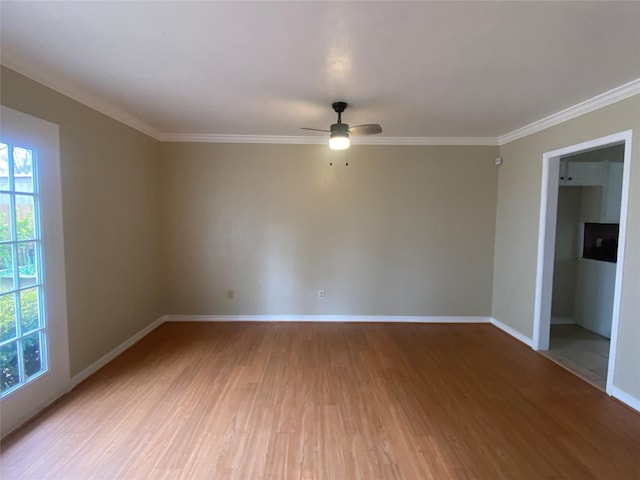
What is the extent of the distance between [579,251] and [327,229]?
3.54 m

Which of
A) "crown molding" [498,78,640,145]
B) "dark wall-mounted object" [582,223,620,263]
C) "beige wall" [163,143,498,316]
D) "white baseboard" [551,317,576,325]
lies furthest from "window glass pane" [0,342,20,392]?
"dark wall-mounted object" [582,223,620,263]

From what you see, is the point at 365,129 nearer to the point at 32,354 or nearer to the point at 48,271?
the point at 48,271

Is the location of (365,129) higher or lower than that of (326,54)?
lower

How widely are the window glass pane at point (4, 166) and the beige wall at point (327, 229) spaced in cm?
214

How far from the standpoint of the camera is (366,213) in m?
4.34

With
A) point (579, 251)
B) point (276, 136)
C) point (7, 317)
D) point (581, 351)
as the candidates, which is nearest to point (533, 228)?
point (579, 251)

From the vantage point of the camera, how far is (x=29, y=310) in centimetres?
231

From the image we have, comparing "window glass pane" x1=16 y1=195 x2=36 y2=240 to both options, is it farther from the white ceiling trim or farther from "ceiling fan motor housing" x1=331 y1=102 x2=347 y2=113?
"ceiling fan motor housing" x1=331 y1=102 x2=347 y2=113

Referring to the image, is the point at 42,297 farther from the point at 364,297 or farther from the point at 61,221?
the point at 364,297

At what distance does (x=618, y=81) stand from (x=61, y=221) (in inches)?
184

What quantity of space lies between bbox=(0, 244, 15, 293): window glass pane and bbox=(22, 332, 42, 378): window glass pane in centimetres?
43

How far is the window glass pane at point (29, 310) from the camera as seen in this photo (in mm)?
2250

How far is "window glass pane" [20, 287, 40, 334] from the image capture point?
88.6 inches

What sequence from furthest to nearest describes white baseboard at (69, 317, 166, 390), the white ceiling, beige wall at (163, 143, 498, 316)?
beige wall at (163, 143, 498, 316)
white baseboard at (69, 317, 166, 390)
the white ceiling
